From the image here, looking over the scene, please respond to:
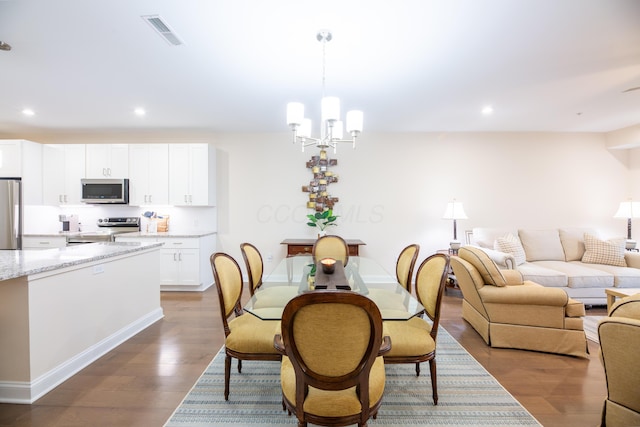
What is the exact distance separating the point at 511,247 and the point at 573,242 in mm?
1193

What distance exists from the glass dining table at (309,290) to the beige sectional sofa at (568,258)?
2036mm

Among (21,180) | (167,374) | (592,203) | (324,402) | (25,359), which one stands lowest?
(167,374)

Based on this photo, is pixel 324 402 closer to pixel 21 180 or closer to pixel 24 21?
pixel 24 21

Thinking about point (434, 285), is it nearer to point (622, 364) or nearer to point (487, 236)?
point (622, 364)

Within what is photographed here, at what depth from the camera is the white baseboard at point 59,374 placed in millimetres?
1908

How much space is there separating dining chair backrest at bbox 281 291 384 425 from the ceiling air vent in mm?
2158

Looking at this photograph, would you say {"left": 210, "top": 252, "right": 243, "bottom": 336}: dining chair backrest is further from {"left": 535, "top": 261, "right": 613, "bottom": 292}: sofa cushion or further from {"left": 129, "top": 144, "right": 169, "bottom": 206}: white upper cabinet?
{"left": 535, "top": 261, "right": 613, "bottom": 292}: sofa cushion

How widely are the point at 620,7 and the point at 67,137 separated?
23.0 ft

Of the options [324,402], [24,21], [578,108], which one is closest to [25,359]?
[324,402]

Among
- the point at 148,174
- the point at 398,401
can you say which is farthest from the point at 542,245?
the point at 148,174

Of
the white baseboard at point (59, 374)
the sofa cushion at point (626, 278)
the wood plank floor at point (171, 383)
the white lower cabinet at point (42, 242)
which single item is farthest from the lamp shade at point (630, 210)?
the white lower cabinet at point (42, 242)

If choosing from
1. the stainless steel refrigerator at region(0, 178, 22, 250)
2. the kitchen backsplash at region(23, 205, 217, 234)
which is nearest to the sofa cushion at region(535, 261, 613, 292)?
the kitchen backsplash at region(23, 205, 217, 234)

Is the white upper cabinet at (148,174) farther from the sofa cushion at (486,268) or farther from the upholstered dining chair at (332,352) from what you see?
the sofa cushion at (486,268)

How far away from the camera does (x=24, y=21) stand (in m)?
2.02
